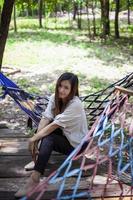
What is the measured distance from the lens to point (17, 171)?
3.21 metres

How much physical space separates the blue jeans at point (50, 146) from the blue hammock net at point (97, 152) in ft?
0.37

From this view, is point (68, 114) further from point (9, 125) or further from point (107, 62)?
point (107, 62)

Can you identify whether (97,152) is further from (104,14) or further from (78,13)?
(78,13)

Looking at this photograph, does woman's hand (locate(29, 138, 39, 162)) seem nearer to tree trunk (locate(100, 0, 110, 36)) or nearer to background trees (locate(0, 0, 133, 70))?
background trees (locate(0, 0, 133, 70))

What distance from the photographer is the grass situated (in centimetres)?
855

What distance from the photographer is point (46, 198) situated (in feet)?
9.11

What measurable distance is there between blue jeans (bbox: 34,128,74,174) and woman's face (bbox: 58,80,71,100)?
0.83ft

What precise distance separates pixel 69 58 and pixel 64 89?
785cm

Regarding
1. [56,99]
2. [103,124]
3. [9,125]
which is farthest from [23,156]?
[9,125]

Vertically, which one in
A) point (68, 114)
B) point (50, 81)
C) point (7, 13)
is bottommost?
point (50, 81)

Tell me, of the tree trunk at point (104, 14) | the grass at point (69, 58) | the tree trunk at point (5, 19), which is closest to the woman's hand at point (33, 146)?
the tree trunk at point (5, 19)

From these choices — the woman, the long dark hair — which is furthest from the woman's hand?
the long dark hair

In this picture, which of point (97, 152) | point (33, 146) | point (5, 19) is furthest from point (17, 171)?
point (5, 19)

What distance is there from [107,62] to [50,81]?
2.33 m
